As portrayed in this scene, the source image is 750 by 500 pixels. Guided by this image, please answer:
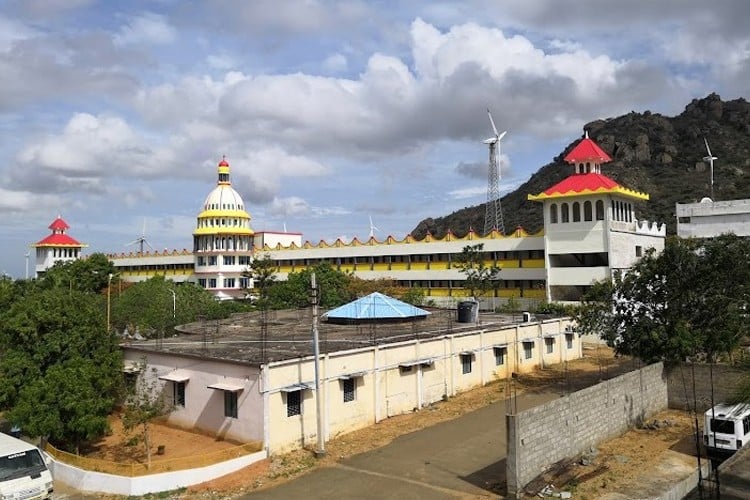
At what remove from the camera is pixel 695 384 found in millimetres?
29688

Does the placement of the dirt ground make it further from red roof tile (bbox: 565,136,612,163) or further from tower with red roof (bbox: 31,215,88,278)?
tower with red roof (bbox: 31,215,88,278)

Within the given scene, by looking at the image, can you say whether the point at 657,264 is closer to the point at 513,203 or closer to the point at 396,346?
the point at 396,346

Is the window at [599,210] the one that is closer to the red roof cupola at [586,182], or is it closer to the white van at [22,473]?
the red roof cupola at [586,182]

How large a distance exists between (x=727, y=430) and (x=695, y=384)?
24.8 feet

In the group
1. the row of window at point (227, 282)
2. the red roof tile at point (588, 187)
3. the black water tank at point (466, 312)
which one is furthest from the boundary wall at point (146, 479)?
the row of window at point (227, 282)

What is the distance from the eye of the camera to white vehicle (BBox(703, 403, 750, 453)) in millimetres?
22188

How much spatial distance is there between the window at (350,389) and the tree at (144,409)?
7.58m

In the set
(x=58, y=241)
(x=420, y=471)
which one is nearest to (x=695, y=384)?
(x=420, y=471)

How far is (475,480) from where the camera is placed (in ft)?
68.8

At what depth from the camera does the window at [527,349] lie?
131ft

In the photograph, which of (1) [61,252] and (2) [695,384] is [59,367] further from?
(1) [61,252]

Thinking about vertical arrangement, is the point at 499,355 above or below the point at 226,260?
below

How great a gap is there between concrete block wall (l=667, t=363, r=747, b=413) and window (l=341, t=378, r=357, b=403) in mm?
15134

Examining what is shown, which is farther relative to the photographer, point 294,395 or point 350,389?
point 350,389
